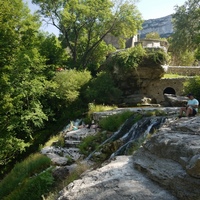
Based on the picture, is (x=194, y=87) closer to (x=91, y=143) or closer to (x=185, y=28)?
(x=91, y=143)

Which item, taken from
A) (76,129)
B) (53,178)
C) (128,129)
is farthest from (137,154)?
(76,129)

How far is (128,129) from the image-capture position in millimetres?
11109

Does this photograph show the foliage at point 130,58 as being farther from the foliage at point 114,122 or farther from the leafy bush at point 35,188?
the leafy bush at point 35,188

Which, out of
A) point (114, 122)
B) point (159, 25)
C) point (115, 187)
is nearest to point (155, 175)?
point (115, 187)

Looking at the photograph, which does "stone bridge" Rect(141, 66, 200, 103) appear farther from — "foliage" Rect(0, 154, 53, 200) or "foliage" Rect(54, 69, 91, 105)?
"foliage" Rect(0, 154, 53, 200)

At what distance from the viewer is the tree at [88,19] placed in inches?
950

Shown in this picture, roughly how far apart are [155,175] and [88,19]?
75.5 feet

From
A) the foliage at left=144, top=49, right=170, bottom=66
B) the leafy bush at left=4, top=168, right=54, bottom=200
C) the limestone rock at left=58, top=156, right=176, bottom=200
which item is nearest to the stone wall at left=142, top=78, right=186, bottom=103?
the foliage at left=144, top=49, right=170, bottom=66

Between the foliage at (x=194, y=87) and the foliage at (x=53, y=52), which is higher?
the foliage at (x=53, y=52)

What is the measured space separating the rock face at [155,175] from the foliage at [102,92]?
13568 millimetres

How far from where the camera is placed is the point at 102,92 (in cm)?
1962

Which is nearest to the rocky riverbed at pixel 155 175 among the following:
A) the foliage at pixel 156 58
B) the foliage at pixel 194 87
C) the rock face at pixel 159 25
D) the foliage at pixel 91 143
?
the foliage at pixel 91 143

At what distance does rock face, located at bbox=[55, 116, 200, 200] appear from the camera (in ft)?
12.5

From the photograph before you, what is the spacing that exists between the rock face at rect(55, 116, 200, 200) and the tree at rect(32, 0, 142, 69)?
66.0 feet
